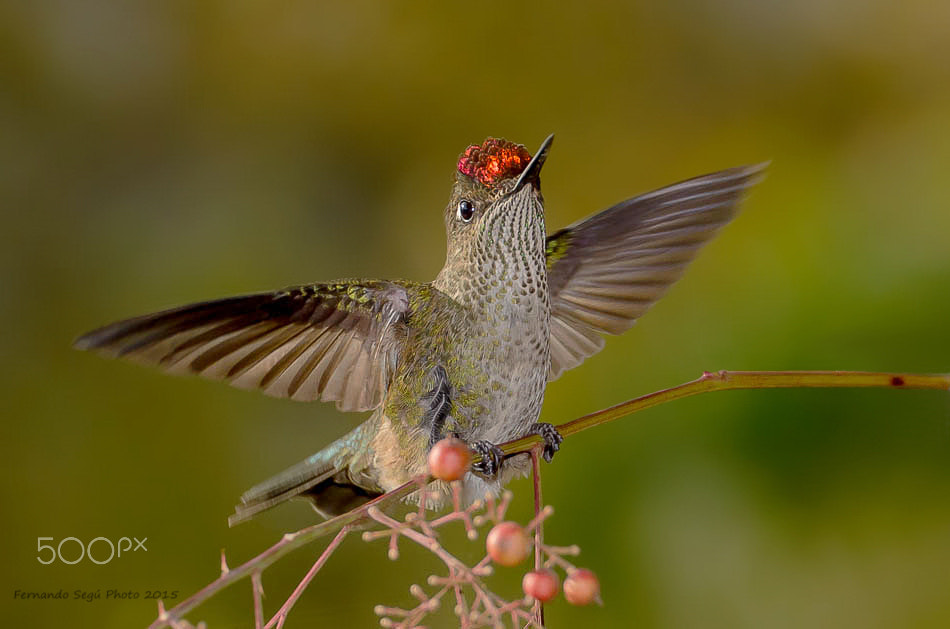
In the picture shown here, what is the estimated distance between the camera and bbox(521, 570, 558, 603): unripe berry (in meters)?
0.88

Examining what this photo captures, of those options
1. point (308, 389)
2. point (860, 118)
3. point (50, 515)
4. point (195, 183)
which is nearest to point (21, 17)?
point (195, 183)

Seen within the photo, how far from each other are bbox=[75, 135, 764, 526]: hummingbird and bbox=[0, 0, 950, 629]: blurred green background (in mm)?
527

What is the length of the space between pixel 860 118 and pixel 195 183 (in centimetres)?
159

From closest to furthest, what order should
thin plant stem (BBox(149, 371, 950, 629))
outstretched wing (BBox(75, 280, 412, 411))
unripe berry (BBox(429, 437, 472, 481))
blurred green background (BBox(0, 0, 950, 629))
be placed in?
thin plant stem (BBox(149, 371, 950, 629)) → unripe berry (BBox(429, 437, 472, 481)) → outstretched wing (BBox(75, 280, 412, 411)) → blurred green background (BBox(0, 0, 950, 629))

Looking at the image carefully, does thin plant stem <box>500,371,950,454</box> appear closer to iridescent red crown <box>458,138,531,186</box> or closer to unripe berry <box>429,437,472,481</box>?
unripe berry <box>429,437,472,481</box>

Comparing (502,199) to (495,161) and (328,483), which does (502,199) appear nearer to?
(495,161)

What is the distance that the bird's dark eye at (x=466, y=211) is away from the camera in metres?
1.28

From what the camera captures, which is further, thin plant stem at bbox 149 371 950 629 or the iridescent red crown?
the iridescent red crown

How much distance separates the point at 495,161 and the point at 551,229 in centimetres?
124

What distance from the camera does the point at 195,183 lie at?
256 centimetres

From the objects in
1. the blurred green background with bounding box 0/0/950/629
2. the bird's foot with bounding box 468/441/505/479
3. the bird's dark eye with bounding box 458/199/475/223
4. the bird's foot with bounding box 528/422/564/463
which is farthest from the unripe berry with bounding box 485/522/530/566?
the blurred green background with bounding box 0/0/950/629

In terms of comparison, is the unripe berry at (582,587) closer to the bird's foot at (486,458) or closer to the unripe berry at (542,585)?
the unripe berry at (542,585)

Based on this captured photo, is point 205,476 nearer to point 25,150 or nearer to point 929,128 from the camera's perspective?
point 25,150

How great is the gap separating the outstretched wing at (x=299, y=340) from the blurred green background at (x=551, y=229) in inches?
28.3
